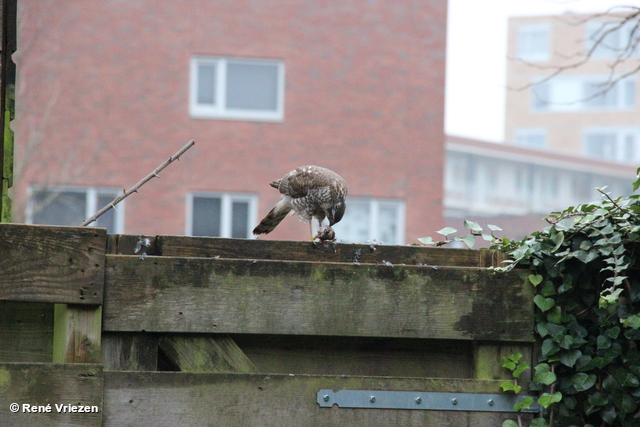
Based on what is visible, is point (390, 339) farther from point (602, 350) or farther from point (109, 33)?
point (109, 33)

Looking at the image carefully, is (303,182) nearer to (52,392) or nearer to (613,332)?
(613,332)

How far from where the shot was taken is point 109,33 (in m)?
15.6

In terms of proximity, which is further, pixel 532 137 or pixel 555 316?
pixel 532 137

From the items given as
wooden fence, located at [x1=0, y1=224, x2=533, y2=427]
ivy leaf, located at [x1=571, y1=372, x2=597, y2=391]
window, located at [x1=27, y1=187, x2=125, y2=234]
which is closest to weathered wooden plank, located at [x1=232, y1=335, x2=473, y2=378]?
wooden fence, located at [x1=0, y1=224, x2=533, y2=427]

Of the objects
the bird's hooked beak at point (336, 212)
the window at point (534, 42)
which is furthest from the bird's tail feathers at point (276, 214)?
the window at point (534, 42)

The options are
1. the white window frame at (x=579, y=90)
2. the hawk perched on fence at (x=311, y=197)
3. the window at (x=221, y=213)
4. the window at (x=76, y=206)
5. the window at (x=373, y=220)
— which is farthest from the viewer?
the white window frame at (x=579, y=90)

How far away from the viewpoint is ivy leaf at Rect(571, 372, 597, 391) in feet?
8.77

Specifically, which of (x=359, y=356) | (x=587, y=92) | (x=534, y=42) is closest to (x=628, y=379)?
(x=359, y=356)

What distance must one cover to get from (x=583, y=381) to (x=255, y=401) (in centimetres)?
99

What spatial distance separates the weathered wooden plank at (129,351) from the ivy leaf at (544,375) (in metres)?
1.15

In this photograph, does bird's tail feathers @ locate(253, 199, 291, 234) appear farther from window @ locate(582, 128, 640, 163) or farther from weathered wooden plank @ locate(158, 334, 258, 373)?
window @ locate(582, 128, 640, 163)

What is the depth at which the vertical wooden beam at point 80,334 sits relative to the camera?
2.50m

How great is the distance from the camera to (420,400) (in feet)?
8.68

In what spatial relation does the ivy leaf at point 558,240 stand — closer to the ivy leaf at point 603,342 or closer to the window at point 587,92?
the ivy leaf at point 603,342
